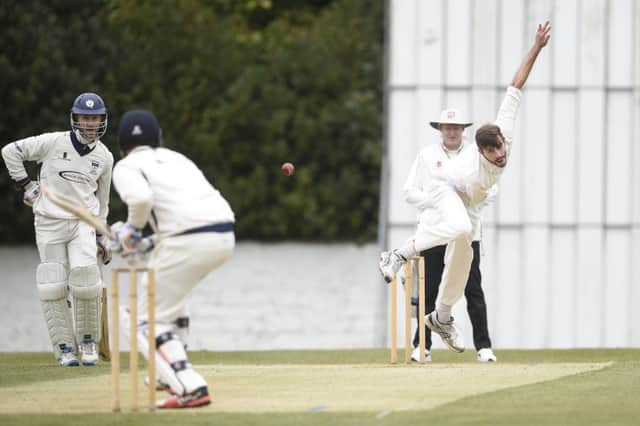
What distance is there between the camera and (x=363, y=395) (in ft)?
21.1

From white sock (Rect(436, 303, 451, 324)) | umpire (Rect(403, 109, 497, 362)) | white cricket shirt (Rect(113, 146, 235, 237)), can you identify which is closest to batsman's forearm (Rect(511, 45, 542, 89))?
umpire (Rect(403, 109, 497, 362))

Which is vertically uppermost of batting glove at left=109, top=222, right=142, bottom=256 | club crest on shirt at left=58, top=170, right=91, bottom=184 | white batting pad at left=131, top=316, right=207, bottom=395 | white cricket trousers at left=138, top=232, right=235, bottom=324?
club crest on shirt at left=58, top=170, right=91, bottom=184

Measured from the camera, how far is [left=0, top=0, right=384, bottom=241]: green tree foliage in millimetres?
15883

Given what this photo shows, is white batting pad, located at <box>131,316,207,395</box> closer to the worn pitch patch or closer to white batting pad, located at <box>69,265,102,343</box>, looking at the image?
the worn pitch patch

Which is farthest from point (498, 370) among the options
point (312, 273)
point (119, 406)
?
point (312, 273)

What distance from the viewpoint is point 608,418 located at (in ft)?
18.7

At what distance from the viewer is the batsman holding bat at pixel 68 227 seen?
29.0 ft

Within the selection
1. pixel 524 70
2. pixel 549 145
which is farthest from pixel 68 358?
pixel 549 145

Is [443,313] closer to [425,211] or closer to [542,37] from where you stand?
[425,211]

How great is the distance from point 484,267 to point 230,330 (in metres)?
3.35

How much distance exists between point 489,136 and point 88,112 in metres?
2.56

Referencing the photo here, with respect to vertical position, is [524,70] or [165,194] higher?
[524,70]

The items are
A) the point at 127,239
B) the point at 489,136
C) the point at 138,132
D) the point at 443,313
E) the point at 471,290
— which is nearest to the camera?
the point at 127,239

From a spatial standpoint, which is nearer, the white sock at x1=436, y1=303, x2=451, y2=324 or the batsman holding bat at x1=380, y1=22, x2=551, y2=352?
the batsman holding bat at x1=380, y1=22, x2=551, y2=352
